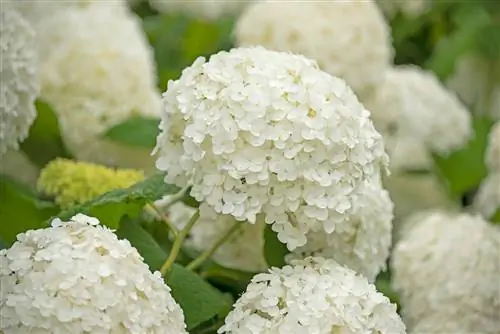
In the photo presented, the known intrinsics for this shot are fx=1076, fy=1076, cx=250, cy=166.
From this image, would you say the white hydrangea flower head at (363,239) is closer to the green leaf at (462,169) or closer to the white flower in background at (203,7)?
the green leaf at (462,169)

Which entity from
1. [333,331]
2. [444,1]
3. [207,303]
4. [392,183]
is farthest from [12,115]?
[444,1]

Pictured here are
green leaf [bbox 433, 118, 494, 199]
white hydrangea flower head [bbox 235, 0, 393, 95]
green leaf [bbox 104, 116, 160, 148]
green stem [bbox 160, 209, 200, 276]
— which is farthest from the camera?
green leaf [bbox 433, 118, 494, 199]

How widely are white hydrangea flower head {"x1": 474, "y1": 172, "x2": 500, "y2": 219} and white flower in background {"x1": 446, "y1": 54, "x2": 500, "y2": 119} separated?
411 mm

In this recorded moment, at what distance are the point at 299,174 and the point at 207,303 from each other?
14 cm

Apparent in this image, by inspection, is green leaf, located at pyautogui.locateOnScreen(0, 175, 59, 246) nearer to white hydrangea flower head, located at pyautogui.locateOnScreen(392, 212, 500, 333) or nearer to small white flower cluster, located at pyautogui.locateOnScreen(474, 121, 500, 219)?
white hydrangea flower head, located at pyautogui.locateOnScreen(392, 212, 500, 333)

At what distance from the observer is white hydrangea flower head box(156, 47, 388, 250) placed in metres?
0.76

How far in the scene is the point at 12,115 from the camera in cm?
95

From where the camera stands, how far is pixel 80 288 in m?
0.68

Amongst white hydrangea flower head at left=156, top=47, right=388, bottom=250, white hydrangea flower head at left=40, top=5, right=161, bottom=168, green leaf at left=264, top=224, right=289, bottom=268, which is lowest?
white hydrangea flower head at left=40, top=5, right=161, bottom=168

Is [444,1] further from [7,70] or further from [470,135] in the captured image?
[7,70]

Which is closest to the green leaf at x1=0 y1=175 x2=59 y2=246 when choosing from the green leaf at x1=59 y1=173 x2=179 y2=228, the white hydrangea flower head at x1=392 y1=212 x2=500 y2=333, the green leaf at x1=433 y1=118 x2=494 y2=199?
the green leaf at x1=59 y1=173 x2=179 y2=228

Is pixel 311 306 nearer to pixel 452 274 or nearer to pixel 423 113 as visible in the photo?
pixel 452 274

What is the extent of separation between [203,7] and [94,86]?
A: 0.53m

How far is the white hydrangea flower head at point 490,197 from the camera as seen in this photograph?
1156mm
